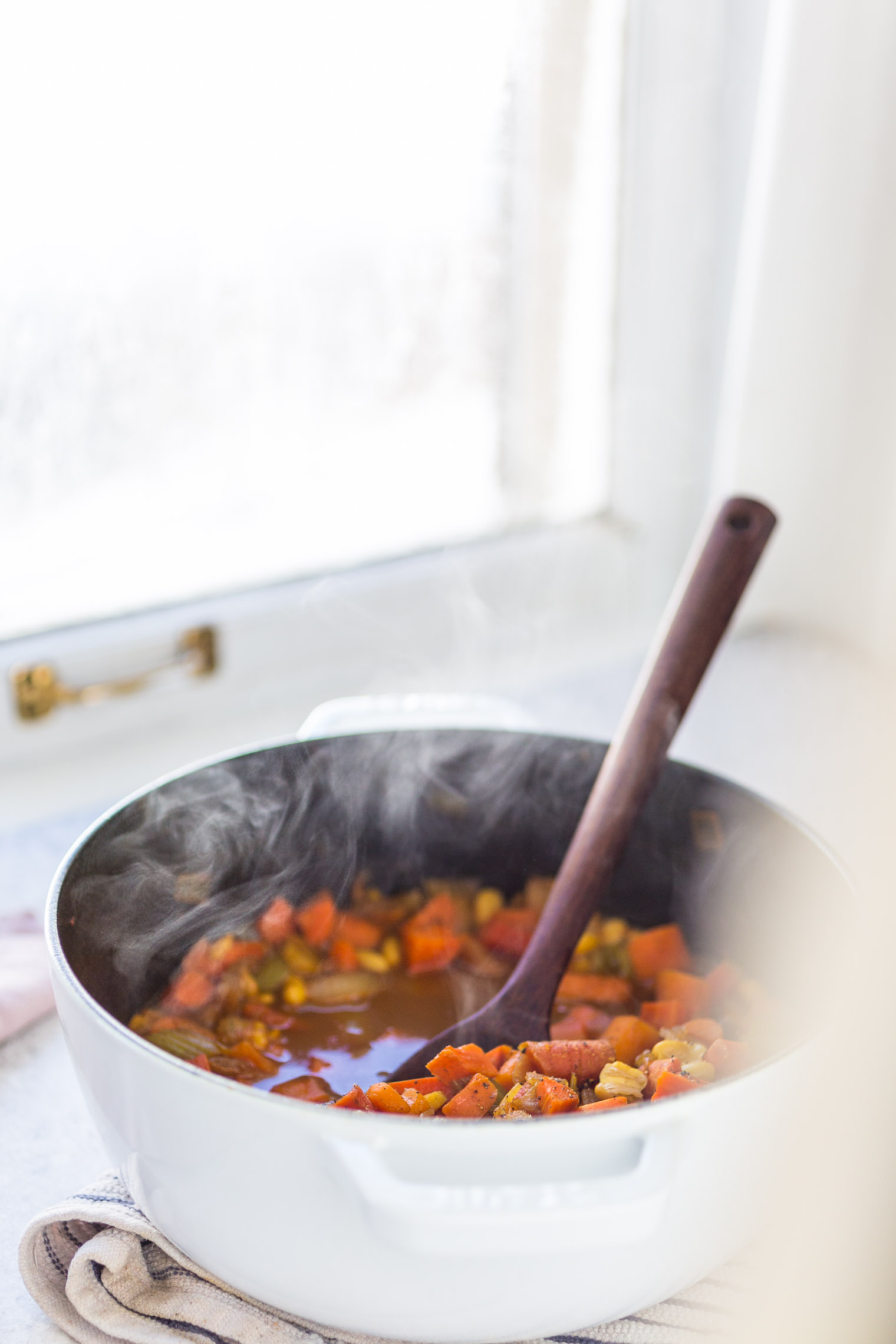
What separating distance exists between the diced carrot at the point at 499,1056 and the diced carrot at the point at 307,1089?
9cm

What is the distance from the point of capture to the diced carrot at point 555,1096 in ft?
1.99

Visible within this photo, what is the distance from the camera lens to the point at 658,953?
813 millimetres

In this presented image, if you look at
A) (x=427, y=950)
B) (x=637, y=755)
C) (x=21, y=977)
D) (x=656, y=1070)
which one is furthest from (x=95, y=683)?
(x=656, y=1070)

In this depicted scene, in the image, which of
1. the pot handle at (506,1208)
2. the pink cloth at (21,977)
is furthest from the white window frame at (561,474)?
the pot handle at (506,1208)

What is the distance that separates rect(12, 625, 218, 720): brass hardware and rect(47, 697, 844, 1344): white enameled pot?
0.53 metres

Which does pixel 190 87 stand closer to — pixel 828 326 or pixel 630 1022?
pixel 828 326

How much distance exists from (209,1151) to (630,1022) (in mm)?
311

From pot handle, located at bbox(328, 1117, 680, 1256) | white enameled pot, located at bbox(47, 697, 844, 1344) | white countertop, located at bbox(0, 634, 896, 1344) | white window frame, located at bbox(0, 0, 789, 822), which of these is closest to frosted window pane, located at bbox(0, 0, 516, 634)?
white window frame, located at bbox(0, 0, 789, 822)

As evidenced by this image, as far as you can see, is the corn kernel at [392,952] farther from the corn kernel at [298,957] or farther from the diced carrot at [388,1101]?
the diced carrot at [388,1101]

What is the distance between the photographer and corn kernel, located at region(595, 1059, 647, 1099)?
2.06ft

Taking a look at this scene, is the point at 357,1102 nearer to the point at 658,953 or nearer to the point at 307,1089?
the point at 307,1089

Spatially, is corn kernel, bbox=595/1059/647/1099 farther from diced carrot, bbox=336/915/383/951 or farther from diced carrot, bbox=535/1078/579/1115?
diced carrot, bbox=336/915/383/951

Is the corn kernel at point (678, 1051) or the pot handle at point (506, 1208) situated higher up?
the pot handle at point (506, 1208)

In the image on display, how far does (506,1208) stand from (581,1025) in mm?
334
